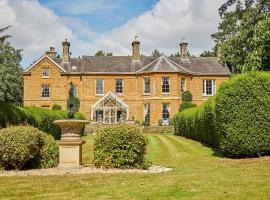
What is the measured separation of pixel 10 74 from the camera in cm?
6303

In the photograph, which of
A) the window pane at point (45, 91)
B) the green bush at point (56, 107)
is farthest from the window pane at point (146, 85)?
the window pane at point (45, 91)

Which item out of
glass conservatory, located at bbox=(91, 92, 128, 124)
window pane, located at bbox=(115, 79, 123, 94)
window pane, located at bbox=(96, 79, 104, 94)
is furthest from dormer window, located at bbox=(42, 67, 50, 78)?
window pane, located at bbox=(115, 79, 123, 94)

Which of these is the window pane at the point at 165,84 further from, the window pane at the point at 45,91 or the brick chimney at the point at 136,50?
the window pane at the point at 45,91

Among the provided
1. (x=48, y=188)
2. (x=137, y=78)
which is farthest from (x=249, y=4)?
(x=137, y=78)

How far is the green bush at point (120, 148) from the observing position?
13961 millimetres

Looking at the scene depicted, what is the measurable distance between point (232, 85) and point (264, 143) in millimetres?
2605

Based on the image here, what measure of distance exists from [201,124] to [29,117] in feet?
34.6

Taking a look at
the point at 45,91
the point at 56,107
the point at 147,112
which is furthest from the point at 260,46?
the point at 45,91

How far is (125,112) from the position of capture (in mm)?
51594

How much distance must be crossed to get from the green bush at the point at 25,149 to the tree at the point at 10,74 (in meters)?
43.9

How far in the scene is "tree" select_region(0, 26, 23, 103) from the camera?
197 feet

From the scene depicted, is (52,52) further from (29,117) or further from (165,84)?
(29,117)

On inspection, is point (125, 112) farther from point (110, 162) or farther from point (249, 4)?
point (110, 162)

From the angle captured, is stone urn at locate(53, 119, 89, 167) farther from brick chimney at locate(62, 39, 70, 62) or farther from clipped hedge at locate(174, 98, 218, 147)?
brick chimney at locate(62, 39, 70, 62)
